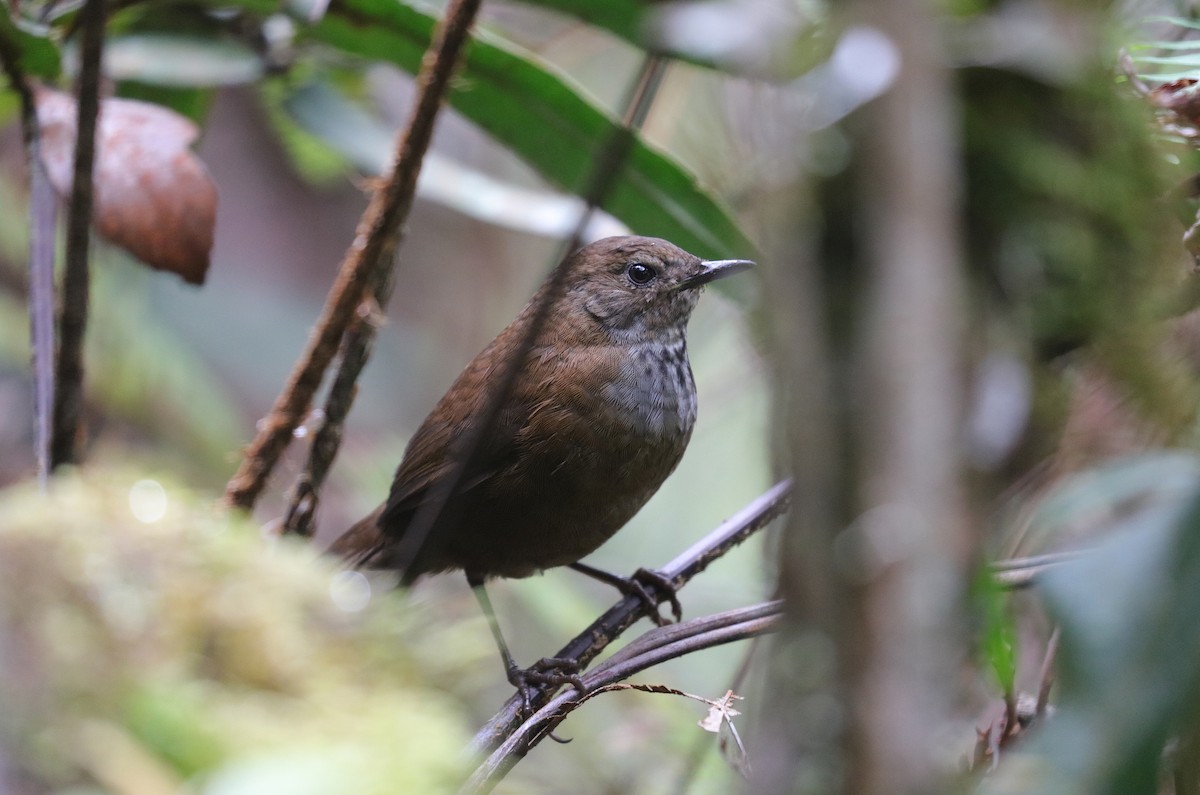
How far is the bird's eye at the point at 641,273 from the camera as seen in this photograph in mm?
2500

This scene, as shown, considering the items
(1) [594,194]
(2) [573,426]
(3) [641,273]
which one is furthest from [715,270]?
(1) [594,194]

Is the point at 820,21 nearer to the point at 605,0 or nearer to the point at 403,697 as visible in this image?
the point at 605,0

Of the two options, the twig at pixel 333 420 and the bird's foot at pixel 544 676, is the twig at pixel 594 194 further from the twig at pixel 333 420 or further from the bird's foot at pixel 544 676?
the twig at pixel 333 420

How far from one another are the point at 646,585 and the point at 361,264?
1.02 m

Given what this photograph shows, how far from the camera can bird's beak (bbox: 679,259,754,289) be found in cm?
229

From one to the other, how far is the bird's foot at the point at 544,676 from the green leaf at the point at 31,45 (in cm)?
158

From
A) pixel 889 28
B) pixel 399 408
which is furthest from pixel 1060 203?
pixel 399 408

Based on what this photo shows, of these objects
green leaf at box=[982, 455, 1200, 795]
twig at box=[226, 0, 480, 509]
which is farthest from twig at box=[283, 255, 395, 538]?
green leaf at box=[982, 455, 1200, 795]

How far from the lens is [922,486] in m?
3.13

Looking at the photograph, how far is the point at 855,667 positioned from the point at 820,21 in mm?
2029

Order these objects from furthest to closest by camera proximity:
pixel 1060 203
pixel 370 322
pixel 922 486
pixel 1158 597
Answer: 1. pixel 1060 203
2. pixel 922 486
3. pixel 370 322
4. pixel 1158 597

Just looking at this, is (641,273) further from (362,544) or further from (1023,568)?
(1023,568)

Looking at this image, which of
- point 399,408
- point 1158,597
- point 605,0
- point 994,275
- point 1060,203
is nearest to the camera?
point 1158,597

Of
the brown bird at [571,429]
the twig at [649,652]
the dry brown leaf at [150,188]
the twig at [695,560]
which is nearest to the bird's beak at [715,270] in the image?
the brown bird at [571,429]
